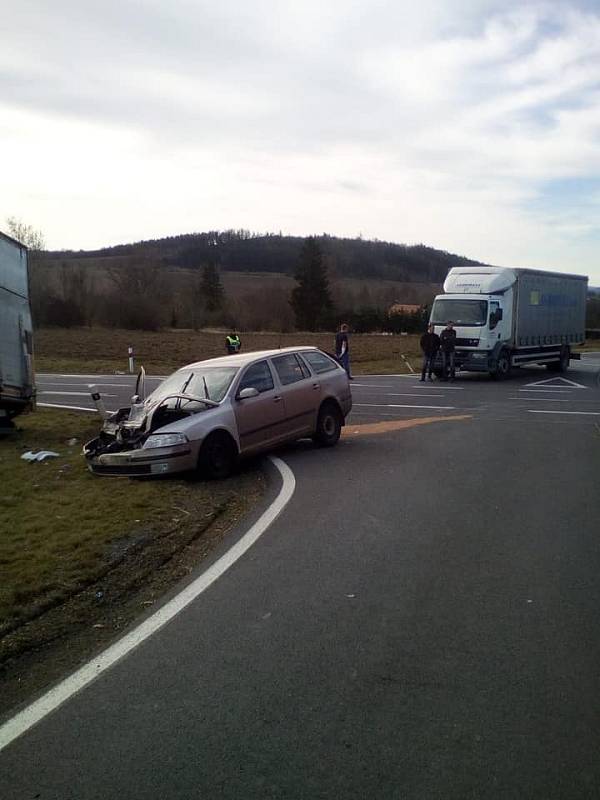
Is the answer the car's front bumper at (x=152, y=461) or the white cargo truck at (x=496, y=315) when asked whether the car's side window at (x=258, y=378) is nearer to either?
the car's front bumper at (x=152, y=461)

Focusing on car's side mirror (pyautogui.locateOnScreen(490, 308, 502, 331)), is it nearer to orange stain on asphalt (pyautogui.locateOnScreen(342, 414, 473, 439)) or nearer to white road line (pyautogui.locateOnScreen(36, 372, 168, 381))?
orange stain on asphalt (pyautogui.locateOnScreen(342, 414, 473, 439))

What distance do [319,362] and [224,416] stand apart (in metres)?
3.07

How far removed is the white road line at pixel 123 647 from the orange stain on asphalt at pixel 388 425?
22.0 feet

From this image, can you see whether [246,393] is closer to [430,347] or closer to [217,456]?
[217,456]


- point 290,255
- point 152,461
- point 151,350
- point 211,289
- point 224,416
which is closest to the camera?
point 152,461

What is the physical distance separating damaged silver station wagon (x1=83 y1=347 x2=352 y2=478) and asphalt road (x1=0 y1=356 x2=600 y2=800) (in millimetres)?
1934

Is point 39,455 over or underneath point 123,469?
underneath

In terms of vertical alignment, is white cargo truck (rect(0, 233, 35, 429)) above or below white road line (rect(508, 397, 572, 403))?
above

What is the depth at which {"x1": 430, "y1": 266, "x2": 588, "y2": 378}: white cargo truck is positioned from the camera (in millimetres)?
25438

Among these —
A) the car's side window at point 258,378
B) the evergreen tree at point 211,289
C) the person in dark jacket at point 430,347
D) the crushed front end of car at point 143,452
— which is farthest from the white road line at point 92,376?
the evergreen tree at point 211,289

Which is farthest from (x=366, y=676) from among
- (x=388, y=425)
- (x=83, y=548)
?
(x=388, y=425)

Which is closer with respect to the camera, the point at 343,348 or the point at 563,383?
the point at 343,348

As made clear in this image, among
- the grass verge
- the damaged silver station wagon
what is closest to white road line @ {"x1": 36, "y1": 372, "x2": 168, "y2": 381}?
the damaged silver station wagon

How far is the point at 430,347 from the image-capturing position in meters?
25.0
